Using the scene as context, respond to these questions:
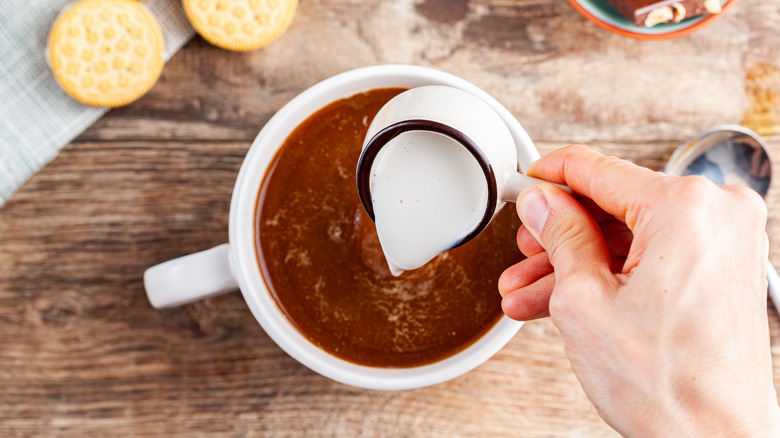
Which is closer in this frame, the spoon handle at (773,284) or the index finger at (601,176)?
the index finger at (601,176)

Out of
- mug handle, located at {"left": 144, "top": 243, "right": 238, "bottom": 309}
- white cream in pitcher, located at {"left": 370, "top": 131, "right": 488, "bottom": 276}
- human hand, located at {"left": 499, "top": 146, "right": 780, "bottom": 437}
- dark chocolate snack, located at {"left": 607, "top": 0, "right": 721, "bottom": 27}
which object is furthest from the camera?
dark chocolate snack, located at {"left": 607, "top": 0, "right": 721, "bottom": 27}

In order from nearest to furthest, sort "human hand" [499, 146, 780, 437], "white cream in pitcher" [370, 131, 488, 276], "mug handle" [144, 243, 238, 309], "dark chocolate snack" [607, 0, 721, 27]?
"human hand" [499, 146, 780, 437] → "white cream in pitcher" [370, 131, 488, 276] → "mug handle" [144, 243, 238, 309] → "dark chocolate snack" [607, 0, 721, 27]

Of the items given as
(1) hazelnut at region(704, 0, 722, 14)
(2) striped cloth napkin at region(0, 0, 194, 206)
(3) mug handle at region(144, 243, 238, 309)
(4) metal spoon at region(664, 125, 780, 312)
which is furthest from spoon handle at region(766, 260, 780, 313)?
(2) striped cloth napkin at region(0, 0, 194, 206)

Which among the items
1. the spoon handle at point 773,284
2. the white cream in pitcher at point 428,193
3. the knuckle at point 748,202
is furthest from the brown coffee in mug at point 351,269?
the spoon handle at point 773,284

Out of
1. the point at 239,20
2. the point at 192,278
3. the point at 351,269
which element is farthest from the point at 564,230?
the point at 239,20

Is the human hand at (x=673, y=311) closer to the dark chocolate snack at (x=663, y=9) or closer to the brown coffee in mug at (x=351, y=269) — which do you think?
the brown coffee in mug at (x=351, y=269)

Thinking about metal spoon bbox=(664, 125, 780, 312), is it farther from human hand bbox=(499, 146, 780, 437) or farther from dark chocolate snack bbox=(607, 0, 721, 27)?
human hand bbox=(499, 146, 780, 437)

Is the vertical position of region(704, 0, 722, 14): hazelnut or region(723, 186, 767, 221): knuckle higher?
region(704, 0, 722, 14): hazelnut
